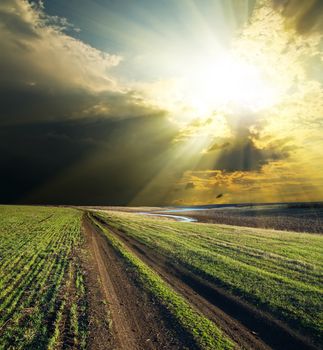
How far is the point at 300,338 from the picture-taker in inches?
420

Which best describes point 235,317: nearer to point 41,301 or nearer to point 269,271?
point 269,271

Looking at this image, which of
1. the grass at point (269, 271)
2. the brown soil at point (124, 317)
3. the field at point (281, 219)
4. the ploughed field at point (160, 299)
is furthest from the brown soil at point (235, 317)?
the field at point (281, 219)

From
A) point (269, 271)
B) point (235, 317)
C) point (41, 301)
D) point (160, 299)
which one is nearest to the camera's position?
point (235, 317)

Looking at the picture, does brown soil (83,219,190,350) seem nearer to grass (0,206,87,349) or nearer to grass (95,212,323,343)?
grass (0,206,87,349)

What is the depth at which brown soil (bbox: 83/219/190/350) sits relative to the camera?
389 inches

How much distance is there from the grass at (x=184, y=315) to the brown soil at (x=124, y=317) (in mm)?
538

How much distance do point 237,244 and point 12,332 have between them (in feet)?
76.3

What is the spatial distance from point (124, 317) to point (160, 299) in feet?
8.25

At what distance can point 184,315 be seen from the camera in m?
12.0

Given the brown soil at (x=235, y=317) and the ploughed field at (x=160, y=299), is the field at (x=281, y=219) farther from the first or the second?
the brown soil at (x=235, y=317)

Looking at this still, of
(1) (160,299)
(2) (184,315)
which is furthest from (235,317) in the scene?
(1) (160,299)

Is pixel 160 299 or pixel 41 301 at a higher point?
pixel 41 301

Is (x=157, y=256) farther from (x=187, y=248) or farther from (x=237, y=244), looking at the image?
(x=237, y=244)

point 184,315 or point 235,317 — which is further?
point 235,317
